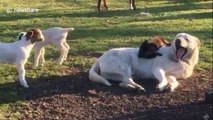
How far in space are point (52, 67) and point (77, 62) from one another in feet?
2.19

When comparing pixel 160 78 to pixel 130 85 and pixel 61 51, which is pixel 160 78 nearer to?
pixel 130 85

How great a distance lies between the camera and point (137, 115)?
7707 mm

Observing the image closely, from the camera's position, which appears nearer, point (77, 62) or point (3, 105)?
point (3, 105)

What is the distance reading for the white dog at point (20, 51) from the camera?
27.4ft

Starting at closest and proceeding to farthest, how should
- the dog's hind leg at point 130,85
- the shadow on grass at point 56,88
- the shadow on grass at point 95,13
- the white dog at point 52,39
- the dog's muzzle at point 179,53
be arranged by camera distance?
the shadow on grass at point 56,88 < the dog's hind leg at point 130,85 < the dog's muzzle at point 179,53 < the white dog at point 52,39 < the shadow on grass at point 95,13

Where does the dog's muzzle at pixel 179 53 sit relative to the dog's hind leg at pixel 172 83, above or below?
above

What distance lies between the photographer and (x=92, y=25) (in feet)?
48.3

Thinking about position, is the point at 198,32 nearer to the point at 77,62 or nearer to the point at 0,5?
the point at 77,62

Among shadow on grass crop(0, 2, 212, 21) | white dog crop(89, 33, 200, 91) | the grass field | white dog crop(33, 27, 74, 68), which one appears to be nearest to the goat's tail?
white dog crop(89, 33, 200, 91)

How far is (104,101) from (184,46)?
151 centimetres

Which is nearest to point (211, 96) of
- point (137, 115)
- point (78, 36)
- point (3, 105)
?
point (137, 115)

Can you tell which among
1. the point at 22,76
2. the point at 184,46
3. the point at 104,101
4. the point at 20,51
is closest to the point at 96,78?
the point at 104,101

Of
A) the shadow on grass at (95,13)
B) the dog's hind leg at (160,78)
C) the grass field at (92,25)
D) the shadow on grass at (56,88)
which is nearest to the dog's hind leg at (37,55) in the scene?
the grass field at (92,25)

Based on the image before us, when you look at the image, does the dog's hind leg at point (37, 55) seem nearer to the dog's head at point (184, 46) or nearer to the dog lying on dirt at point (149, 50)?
the dog lying on dirt at point (149, 50)
